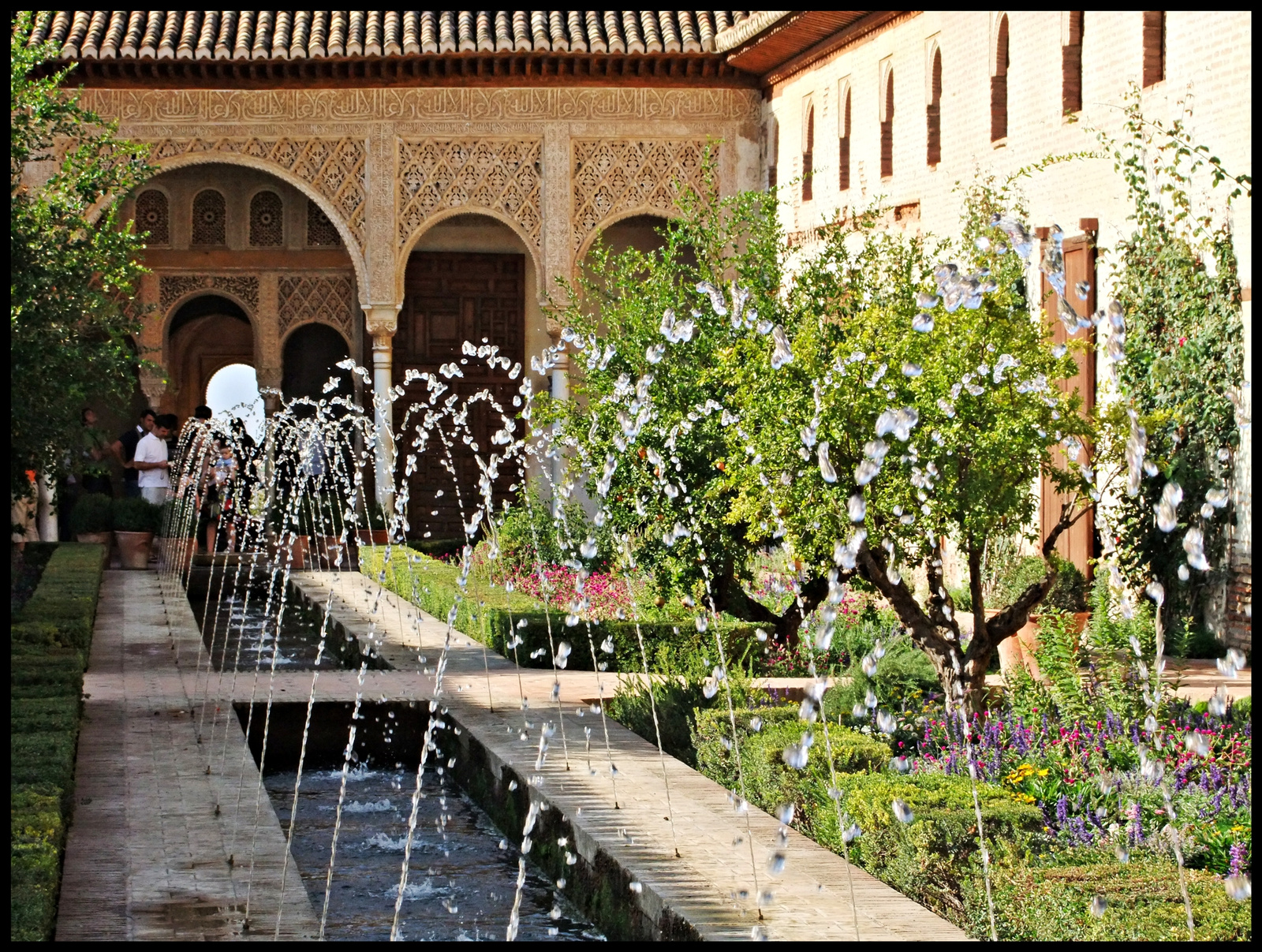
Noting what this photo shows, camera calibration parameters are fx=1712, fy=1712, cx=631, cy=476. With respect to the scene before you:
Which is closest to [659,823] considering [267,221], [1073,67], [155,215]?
[1073,67]

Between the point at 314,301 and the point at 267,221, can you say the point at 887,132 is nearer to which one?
the point at 314,301

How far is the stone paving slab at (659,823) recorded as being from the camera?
4184 mm

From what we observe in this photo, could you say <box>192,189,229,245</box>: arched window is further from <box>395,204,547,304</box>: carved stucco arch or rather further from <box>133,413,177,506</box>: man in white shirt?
<box>133,413,177,506</box>: man in white shirt

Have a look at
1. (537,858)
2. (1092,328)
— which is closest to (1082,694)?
(537,858)

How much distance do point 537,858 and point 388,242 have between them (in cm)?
1342

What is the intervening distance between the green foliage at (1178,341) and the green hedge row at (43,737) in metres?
5.96

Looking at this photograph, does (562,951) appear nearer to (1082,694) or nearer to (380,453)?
(1082,694)

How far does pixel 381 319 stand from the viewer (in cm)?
A: 1881

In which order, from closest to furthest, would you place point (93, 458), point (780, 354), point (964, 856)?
point (964, 856), point (780, 354), point (93, 458)

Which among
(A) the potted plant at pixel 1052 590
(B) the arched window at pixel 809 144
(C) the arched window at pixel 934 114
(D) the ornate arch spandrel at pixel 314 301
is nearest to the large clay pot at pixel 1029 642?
(A) the potted plant at pixel 1052 590

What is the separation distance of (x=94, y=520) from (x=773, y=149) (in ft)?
26.0

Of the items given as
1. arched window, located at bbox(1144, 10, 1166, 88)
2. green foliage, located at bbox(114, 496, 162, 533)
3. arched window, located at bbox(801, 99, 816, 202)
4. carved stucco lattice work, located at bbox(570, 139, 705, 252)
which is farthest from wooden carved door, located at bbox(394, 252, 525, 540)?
arched window, located at bbox(1144, 10, 1166, 88)

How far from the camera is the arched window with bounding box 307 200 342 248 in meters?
20.7

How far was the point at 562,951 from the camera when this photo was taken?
473cm
